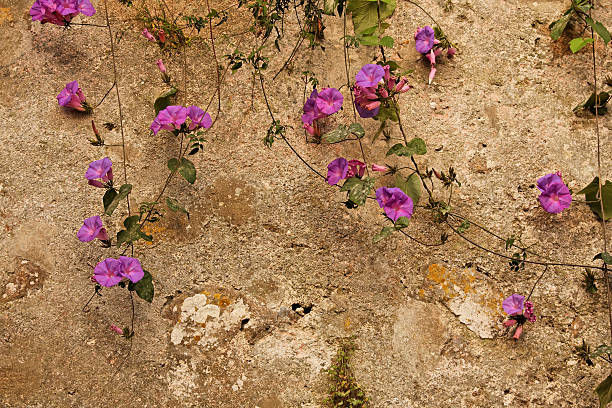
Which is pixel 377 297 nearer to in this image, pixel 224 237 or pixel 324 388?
pixel 324 388

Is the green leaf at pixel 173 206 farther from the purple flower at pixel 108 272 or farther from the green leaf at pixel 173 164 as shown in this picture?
the purple flower at pixel 108 272

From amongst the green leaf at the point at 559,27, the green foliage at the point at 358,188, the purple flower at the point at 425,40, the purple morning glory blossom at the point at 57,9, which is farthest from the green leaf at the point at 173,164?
the green leaf at the point at 559,27

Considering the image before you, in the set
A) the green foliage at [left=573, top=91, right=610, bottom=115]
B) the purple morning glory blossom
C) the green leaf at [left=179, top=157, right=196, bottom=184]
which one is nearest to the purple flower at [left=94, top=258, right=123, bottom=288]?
the green leaf at [left=179, top=157, right=196, bottom=184]

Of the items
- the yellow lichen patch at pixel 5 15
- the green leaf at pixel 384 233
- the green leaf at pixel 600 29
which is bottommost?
the green leaf at pixel 384 233

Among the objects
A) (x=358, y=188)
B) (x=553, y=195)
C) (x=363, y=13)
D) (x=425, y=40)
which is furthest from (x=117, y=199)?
(x=553, y=195)

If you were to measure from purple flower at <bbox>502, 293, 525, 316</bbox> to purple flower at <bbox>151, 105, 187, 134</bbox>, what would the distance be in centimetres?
156

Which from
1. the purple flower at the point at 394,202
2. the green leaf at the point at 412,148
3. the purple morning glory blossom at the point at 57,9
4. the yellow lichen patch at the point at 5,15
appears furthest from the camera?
the yellow lichen patch at the point at 5,15

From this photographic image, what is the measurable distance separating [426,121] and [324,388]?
127cm

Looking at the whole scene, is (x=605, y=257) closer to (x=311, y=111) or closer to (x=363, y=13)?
(x=311, y=111)

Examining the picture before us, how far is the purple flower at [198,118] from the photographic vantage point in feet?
7.70

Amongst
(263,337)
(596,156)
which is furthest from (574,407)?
(263,337)

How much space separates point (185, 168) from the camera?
7.43 feet

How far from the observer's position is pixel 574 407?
2070 mm

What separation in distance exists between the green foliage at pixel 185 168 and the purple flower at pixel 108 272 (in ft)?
1.47
